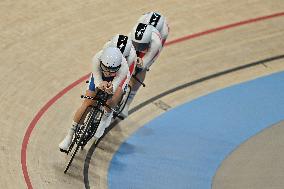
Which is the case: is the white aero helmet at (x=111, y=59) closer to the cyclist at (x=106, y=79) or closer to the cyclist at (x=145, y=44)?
the cyclist at (x=106, y=79)

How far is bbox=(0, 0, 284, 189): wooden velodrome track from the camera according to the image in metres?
8.10

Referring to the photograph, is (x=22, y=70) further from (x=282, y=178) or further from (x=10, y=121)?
(x=282, y=178)

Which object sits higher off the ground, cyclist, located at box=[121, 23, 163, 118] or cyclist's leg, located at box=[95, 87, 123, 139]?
cyclist, located at box=[121, 23, 163, 118]

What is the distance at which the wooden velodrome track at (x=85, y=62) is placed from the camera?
8102mm

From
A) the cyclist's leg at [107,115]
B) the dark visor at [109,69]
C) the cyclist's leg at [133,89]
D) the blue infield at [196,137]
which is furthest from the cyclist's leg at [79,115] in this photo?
the cyclist's leg at [133,89]

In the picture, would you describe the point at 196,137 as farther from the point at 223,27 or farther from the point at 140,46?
the point at 223,27

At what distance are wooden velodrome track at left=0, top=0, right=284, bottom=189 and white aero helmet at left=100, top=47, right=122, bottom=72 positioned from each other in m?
1.30

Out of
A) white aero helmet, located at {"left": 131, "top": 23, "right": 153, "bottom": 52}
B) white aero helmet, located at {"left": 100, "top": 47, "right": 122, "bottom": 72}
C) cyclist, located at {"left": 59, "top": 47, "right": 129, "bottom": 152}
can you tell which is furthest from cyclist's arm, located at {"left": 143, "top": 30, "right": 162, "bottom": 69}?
white aero helmet, located at {"left": 100, "top": 47, "right": 122, "bottom": 72}

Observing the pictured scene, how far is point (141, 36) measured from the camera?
8.17 m

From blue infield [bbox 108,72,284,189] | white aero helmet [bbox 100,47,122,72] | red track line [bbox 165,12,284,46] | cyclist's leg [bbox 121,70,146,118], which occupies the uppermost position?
white aero helmet [bbox 100,47,122,72]

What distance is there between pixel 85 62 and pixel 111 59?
8.44 feet

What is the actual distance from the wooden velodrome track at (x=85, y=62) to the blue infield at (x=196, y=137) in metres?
0.16

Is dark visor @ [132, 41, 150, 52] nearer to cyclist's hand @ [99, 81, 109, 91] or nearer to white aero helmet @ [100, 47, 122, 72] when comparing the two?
white aero helmet @ [100, 47, 122, 72]

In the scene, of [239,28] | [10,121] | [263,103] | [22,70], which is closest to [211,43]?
[239,28]
